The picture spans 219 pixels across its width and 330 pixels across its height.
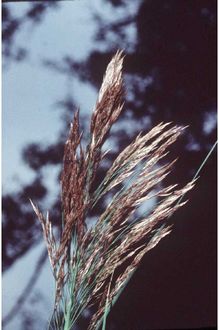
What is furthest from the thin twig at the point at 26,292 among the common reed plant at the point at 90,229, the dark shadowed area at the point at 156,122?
the common reed plant at the point at 90,229

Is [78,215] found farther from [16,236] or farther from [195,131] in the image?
[195,131]

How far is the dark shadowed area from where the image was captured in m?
1.51

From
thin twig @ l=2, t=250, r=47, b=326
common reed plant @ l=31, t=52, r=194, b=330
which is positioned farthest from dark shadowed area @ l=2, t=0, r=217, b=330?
common reed plant @ l=31, t=52, r=194, b=330

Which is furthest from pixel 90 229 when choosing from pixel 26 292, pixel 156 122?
pixel 156 122

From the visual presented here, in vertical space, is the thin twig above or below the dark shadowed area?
below

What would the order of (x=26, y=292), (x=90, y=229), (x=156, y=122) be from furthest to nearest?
(x=156, y=122), (x=26, y=292), (x=90, y=229)

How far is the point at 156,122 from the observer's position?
1603 mm

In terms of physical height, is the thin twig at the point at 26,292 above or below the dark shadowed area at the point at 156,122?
below

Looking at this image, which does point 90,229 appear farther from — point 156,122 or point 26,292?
point 156,122

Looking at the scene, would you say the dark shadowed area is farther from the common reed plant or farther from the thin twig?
the common reed plant

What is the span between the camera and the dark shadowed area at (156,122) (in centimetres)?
151

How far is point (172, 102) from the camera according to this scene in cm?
161

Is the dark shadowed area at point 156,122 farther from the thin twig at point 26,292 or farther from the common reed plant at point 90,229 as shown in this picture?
the common reed plant at point 90,229

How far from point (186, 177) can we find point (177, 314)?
1.74ft
